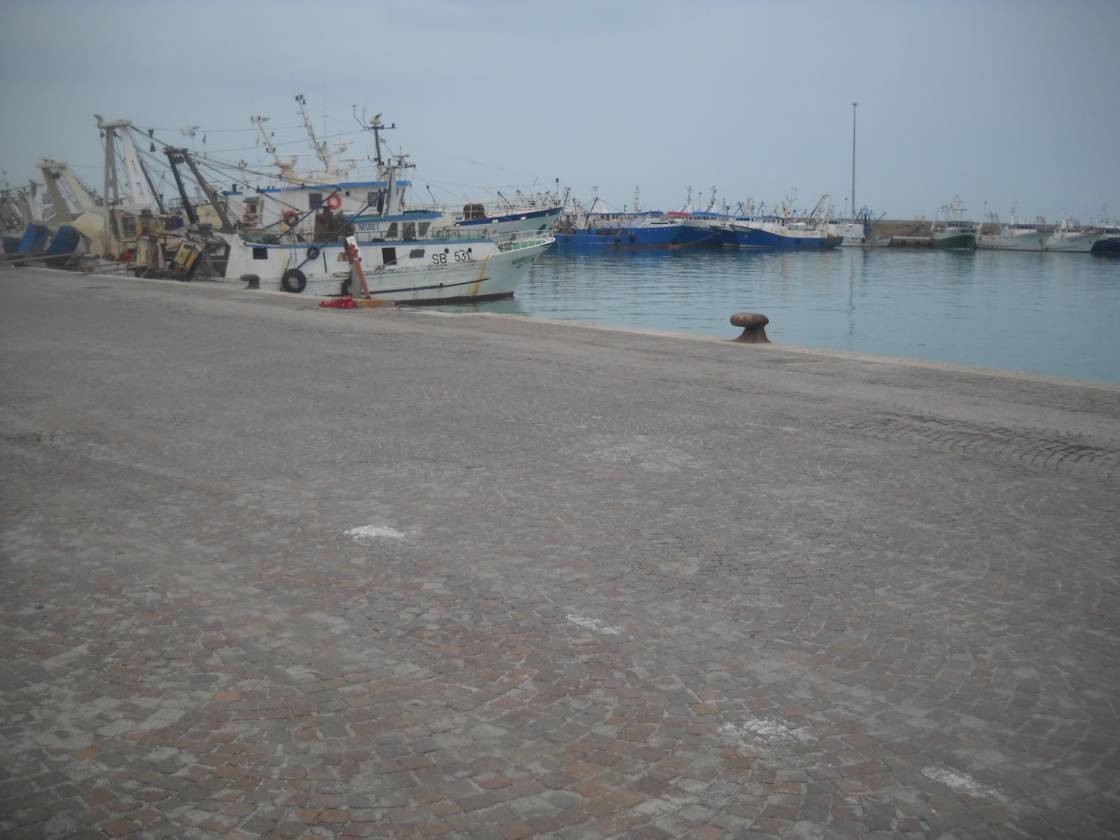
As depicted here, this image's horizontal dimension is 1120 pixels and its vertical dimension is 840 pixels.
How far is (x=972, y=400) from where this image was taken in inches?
411

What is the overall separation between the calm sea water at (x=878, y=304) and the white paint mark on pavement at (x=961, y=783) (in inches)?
Answer: 774

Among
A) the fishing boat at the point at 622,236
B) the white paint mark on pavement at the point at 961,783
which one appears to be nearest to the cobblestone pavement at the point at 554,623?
the white paint mark on pavement at the point at 961,783

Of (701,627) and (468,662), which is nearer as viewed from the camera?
(468,662)

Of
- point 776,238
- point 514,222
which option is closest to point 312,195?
point 514,222

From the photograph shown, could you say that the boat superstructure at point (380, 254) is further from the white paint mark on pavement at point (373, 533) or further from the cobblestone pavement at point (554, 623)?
the white paint mark on pavement at point (373, 533)

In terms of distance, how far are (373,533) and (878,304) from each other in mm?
43672

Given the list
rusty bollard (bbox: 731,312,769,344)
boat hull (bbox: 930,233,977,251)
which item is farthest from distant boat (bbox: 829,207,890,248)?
rusty bollard (bbox: 731,312,769,344)

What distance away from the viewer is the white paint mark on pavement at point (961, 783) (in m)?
3.20

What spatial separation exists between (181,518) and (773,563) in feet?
11.4

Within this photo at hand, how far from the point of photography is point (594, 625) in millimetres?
4414

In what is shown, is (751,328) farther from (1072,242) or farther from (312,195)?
(1072,242)

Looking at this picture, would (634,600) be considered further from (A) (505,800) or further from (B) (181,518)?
(B) (181,518)

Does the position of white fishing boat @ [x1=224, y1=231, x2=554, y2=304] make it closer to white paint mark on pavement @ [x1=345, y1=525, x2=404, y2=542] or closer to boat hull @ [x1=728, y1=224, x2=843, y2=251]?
white paint mark on pavement @ [x1=345, y1=525, x2=404, y2=542]

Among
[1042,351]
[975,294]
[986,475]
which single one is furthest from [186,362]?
[975,294]
